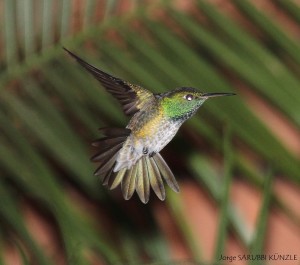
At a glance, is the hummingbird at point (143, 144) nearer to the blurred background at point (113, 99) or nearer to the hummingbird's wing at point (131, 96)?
the hummingbird's wing at point (131, 96)

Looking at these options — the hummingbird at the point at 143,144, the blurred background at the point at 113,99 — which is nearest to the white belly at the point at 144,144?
the hummingbird at the point at 143,144

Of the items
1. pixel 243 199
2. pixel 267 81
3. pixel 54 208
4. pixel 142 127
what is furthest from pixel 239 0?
pixel 243 199

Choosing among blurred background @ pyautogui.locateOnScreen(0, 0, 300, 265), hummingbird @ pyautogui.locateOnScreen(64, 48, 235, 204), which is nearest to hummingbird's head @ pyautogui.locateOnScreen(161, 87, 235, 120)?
hummingbird @ pyautogui.locateOnScreen(64, 48, 235, 204)

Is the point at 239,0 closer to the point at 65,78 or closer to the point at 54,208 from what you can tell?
the point at 65,78

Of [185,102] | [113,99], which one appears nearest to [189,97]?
[185,102]

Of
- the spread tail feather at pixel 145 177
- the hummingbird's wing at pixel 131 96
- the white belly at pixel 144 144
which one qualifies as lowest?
the spread tail feather at pixel 145 177

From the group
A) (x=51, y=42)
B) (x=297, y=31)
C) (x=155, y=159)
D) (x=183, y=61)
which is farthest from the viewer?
(x=297, y=31)

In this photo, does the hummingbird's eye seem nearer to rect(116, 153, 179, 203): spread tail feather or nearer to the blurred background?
rect(116, 153, 179, 203): spread tail feather
